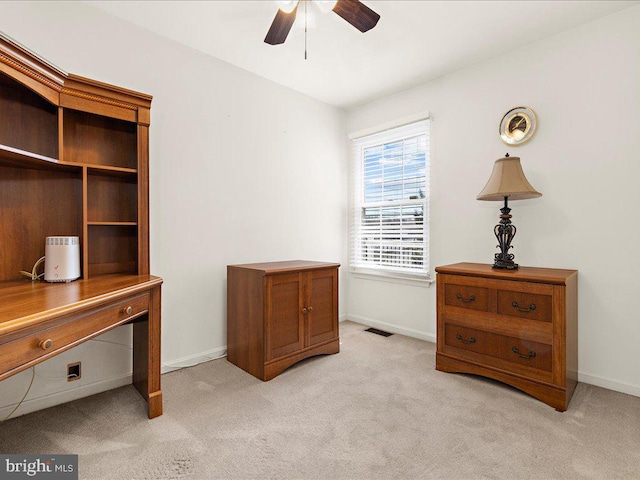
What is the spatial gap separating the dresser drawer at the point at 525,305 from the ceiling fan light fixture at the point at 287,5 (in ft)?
7.19

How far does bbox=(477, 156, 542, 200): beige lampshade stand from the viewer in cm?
239

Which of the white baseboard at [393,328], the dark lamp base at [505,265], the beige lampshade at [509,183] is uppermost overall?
the beige lampshade at [509,183]

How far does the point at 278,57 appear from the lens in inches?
113

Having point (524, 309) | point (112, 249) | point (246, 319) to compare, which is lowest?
point (246, 319)

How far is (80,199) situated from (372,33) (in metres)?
2.32

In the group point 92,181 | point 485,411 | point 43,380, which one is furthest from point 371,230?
point 43,380

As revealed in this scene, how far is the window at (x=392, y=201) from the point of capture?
11.2 ft

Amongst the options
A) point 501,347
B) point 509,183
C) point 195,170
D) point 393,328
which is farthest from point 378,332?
point 195,170

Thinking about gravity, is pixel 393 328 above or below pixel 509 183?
below

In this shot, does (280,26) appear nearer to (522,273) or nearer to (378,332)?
(522,273)

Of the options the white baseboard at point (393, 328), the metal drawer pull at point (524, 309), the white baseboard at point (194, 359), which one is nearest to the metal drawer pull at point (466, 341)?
the metal drawer pull at point (524, 309)

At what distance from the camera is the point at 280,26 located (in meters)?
2.04

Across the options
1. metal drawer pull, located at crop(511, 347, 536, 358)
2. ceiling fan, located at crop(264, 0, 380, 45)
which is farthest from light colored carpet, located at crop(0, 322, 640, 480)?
ceiling fan, located at crop(264, 0, 380, 45)

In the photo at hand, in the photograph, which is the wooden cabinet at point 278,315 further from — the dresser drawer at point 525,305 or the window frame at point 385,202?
the dresser drawer at point 525,305
